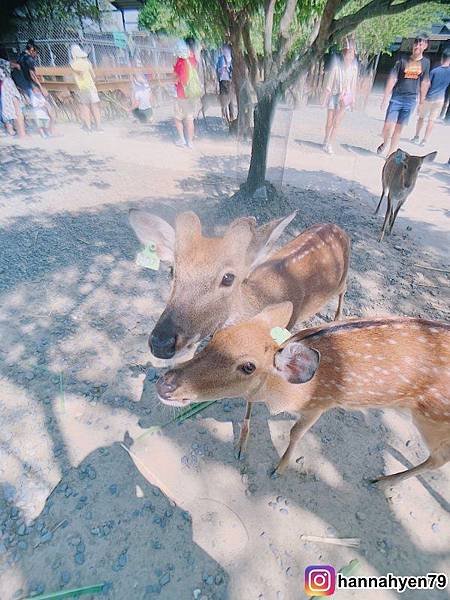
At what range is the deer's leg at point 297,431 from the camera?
249cm

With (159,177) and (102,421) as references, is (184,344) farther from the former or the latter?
(159,177)

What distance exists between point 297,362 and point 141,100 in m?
13.2

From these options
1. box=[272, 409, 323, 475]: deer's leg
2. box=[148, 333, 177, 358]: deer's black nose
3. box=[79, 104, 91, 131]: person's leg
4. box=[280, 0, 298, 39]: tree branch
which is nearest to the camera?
box=[148, 333, 177, 358]: deer's black nose

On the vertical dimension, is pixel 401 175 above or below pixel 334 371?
above

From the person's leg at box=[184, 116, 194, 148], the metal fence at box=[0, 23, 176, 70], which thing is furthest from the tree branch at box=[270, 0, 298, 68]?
the metal fence at box=[0, 23, 176, 70]

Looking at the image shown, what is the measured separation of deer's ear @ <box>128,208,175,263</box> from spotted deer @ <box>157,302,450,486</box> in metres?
0.94

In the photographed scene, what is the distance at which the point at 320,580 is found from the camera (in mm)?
2104

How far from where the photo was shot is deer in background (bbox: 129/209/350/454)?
2.34 metres

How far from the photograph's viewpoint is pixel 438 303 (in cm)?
445

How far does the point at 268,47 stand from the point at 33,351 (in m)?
6.20

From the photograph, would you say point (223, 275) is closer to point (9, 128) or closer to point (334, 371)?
point (334, 371)

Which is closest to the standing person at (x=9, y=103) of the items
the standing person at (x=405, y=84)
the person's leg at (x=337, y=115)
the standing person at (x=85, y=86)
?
the standing person at (x=85, y=86)

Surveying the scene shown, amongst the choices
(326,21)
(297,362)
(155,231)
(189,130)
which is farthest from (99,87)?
(297,362)

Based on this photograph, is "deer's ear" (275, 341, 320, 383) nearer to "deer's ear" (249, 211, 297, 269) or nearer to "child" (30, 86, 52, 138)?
"deer's ear" (249, 211, 297, 269)
